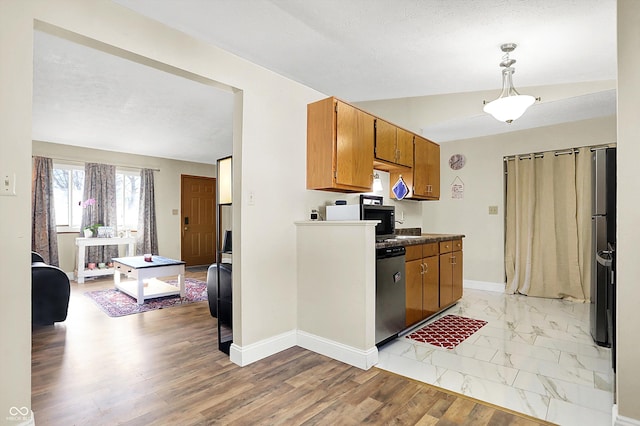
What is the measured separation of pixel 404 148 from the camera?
13.0 ft

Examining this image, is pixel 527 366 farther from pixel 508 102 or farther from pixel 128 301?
pixel 128 301

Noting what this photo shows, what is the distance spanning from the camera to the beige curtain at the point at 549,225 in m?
4.48

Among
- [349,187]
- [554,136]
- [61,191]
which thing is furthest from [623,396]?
[61,191]

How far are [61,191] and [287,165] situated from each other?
5.52 meters

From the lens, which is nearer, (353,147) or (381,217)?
(353,147)

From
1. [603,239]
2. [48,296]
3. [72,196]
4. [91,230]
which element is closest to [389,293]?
[603,239]

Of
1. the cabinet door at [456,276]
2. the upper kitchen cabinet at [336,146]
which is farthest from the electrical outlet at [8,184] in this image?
the cabinet door at [456,276]

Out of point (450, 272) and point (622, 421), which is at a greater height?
point (450, 272)

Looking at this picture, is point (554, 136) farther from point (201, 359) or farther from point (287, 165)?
point (201, 359)

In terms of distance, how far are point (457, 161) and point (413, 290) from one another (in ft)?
10.1

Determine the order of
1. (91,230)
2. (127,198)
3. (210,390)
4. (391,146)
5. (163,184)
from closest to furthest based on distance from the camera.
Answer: (210,390) → (391,146) → (91,230) → (127,198) → (163,184)

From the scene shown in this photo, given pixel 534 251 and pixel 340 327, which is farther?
pixel 534 251

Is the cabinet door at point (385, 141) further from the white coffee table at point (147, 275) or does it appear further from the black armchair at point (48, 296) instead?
the black armchair at point (48, 296)

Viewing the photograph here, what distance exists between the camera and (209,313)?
402 cm
